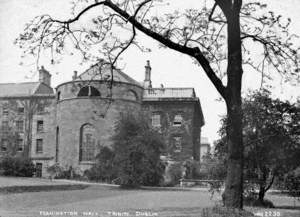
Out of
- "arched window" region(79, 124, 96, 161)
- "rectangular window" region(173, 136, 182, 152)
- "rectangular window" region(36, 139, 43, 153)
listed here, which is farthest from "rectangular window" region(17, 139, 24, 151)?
"rectangular window" region(173, 136, 182, 152)

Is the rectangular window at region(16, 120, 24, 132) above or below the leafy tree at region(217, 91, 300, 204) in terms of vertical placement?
above

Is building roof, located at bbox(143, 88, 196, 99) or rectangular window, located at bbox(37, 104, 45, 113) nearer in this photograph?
building roof, located at bbox(143, 88, 196, 99)

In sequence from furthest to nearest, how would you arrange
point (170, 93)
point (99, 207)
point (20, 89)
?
1. point (20, 89)
2. point (170, 93)
3. point (99, 207)

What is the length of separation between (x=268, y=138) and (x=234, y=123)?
8167 mm

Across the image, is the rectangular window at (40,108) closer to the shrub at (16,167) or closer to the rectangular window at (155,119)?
the rectangular window at (155,119)

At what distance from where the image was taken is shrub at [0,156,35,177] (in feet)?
121

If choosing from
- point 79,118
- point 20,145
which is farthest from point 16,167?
point 20,145

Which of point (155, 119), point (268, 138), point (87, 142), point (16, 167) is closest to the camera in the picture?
point (268, 138)

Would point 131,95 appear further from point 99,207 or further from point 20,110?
point 99,207

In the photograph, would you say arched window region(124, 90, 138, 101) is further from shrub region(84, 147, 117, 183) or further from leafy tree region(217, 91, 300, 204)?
leafy tree region(217, 91, 300, 204)

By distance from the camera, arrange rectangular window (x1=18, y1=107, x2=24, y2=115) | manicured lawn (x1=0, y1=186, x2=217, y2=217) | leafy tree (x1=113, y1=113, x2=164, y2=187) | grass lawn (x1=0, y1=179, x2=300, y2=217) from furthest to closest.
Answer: rectangular window (x1=18, y1=107, x2=24, y2=115), leafy tree (x1=113, y1=113, x2=164, y2=187), manicured lawn (x1=0, y1=186, x2=217, y2=217), grass lawn (x1=0, y1=179, x2=300, y2=217)

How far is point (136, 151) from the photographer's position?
34469 millimetres

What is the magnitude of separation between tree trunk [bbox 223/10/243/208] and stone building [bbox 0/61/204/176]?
3292 cm

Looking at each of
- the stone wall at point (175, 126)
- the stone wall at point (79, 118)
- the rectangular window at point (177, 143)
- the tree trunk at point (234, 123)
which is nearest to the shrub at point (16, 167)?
the stone wall at point (79, 118)
